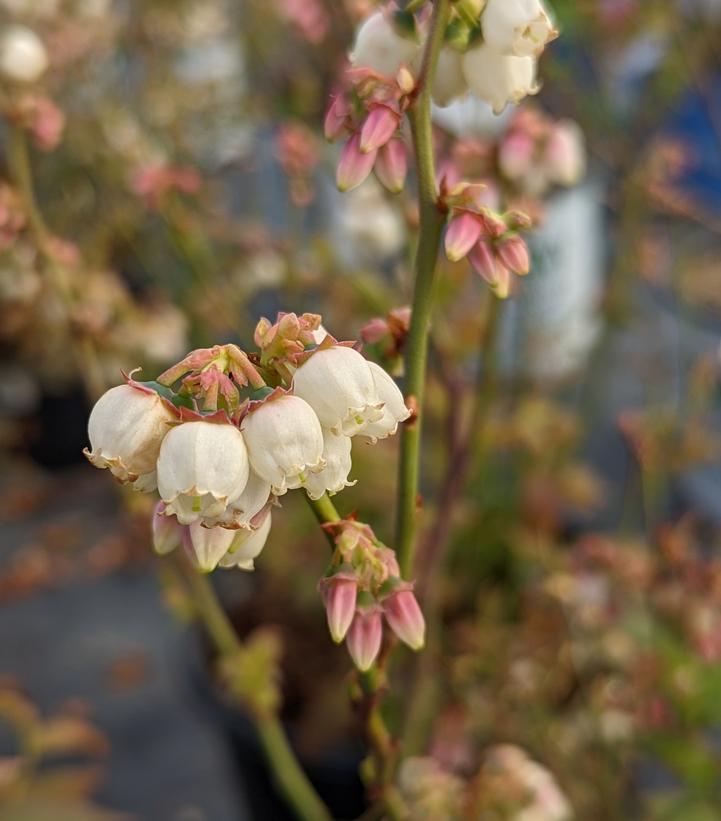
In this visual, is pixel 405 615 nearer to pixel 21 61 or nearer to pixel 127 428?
pixel 127 428

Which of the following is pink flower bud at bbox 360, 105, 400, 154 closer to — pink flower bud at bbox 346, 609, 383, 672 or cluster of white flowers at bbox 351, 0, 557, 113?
cluster of white flowers at bbox 351, 0, 557, 113

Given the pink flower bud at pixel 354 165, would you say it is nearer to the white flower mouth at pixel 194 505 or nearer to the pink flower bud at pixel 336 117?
the pink flower bud at pixel 336 117

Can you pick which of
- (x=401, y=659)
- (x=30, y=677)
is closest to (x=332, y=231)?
(x=30, y=677)

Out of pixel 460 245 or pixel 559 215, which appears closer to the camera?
pixel 460 245

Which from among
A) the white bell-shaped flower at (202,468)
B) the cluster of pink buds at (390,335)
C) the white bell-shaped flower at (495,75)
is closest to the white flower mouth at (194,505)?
the white bell-shaped flower at (202,468)

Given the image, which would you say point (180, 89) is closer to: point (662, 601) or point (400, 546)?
point (662, 601)

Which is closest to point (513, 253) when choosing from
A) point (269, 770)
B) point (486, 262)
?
point (486, 262)
